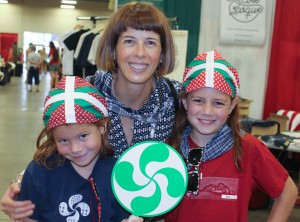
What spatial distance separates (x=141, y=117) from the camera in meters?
1.93

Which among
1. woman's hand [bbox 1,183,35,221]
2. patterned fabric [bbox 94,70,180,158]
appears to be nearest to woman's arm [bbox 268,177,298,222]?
patterned fabric [bbox 94,70,180,158]

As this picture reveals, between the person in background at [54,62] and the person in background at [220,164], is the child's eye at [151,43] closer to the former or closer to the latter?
the person in background at [220,164]

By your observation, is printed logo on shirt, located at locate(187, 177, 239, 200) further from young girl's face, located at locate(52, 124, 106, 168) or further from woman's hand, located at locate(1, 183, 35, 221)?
woman's hand, located at locate(1, 183, 35, 221)

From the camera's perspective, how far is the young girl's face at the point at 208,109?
1.71 m

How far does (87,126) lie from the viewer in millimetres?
1608

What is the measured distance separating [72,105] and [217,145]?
0.64 m

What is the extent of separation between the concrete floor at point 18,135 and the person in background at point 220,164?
8.23ft

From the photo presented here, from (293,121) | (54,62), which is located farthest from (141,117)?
(54,62)

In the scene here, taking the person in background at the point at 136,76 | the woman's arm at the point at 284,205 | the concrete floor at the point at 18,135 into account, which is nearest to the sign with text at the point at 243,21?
the concrete floor at the point at 18,135

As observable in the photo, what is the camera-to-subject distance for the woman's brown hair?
1.83 meters

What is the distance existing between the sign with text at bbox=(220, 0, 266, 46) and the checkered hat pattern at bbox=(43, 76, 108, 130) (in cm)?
447

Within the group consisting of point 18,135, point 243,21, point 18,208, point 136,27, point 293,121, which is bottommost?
point 18,135

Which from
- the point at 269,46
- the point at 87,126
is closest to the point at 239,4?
the point at 269,46

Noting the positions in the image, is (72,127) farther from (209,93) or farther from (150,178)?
(209,93)
